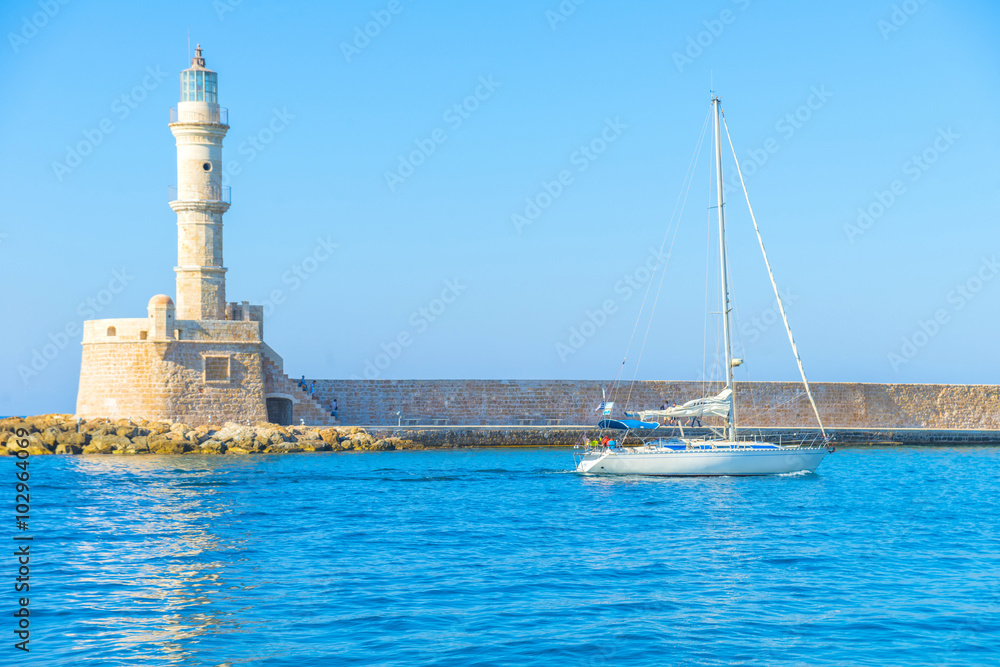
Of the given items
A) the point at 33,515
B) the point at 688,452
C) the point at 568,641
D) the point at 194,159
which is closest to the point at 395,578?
the point at 568,641

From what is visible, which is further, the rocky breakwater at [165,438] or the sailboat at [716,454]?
the rocky breakwater at [165,438]

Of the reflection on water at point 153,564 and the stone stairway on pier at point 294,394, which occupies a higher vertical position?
the stone stairway on pier at point 294,394

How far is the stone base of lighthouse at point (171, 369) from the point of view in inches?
1089

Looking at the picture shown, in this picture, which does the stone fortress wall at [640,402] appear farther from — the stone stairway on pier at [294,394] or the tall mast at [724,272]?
the tall mast at [724,272]

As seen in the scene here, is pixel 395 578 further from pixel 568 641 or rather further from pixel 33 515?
pixel 33 515

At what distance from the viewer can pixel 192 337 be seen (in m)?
28.0

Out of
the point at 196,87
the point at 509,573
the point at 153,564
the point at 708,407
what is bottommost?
the point at 509,573

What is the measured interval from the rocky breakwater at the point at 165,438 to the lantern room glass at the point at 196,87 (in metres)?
8.88

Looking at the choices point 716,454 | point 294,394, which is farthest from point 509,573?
point 294,394

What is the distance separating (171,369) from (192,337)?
3.29 feet

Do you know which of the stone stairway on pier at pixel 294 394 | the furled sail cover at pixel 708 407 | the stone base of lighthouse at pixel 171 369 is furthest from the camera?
the stone stairway on pier at pixel 294 394

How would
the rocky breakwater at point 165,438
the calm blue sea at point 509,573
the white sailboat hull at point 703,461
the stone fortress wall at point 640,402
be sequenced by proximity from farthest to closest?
the stone fortress wall at point 640,402
the rocky breakwater at point 165,438
the white sailboat hull at point 703,461
the calm blue sea at point 509,573

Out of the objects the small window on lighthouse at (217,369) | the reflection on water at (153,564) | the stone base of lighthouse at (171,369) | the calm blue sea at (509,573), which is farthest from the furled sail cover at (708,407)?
the small window on lighthouse at (217,369)

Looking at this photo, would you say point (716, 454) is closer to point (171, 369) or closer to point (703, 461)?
point (703, 461)
